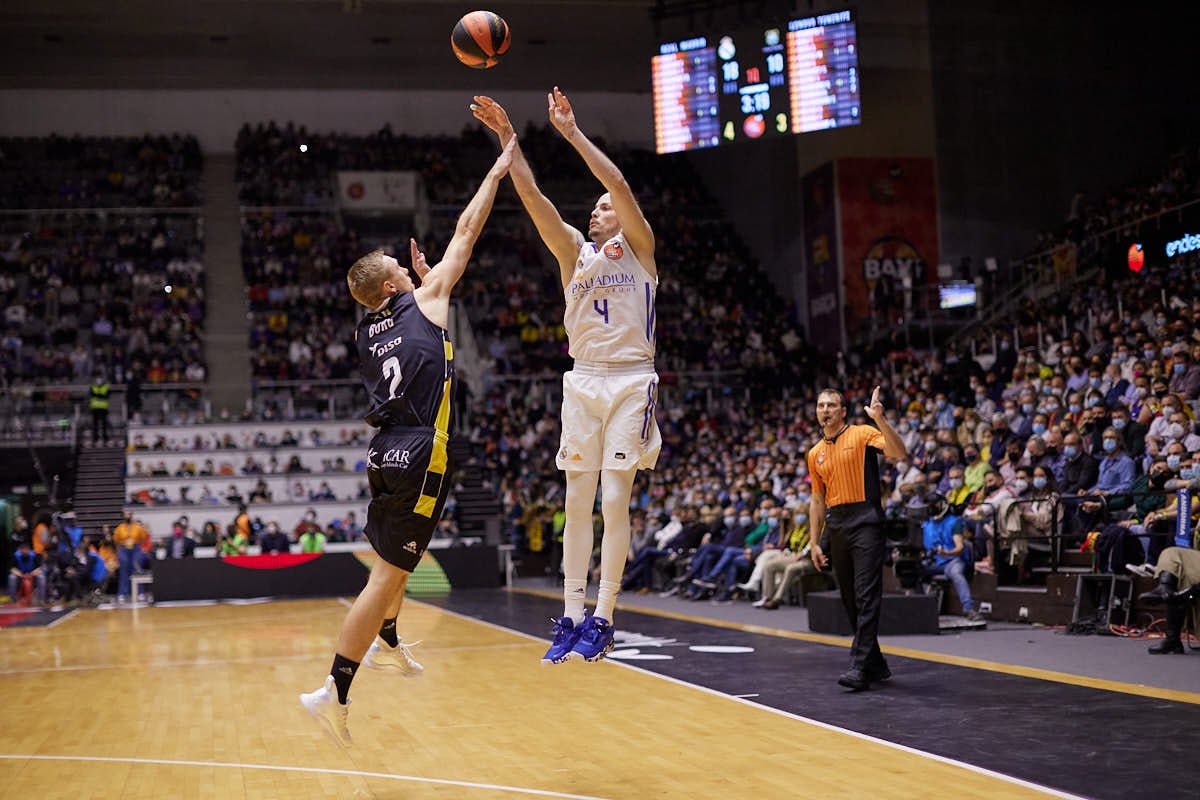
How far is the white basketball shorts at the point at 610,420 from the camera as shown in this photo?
19.8 ft

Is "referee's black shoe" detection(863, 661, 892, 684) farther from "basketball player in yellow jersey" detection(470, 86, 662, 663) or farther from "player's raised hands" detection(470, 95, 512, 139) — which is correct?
"player's raised hands" detection(470, 95, 512, 139)

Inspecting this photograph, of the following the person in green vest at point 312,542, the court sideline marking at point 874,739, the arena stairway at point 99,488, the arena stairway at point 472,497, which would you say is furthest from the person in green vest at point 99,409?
the court sideline marking at point 874,739

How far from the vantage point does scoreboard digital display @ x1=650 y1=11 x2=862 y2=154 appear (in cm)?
2156

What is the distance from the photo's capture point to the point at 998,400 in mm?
17156

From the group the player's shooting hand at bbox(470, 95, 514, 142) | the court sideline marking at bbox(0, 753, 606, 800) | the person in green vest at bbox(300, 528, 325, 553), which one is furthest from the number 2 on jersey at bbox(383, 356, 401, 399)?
the person in green vest at bbox(300, 528, 325, 553)

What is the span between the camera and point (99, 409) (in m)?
27.1

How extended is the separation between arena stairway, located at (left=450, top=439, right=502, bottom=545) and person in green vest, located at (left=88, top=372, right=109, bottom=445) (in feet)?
25.5

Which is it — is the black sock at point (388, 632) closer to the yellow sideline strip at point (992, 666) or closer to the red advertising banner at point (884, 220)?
the yellow sideline strip at point (992, 666)

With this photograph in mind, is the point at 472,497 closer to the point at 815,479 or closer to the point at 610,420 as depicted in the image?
the point at 815,479

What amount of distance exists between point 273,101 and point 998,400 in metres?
26.5

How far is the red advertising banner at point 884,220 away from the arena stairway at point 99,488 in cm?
1641

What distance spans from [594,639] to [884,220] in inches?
918

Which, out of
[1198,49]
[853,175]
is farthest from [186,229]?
[1198,49]

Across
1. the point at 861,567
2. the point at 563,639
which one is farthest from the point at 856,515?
the point at 563,639
